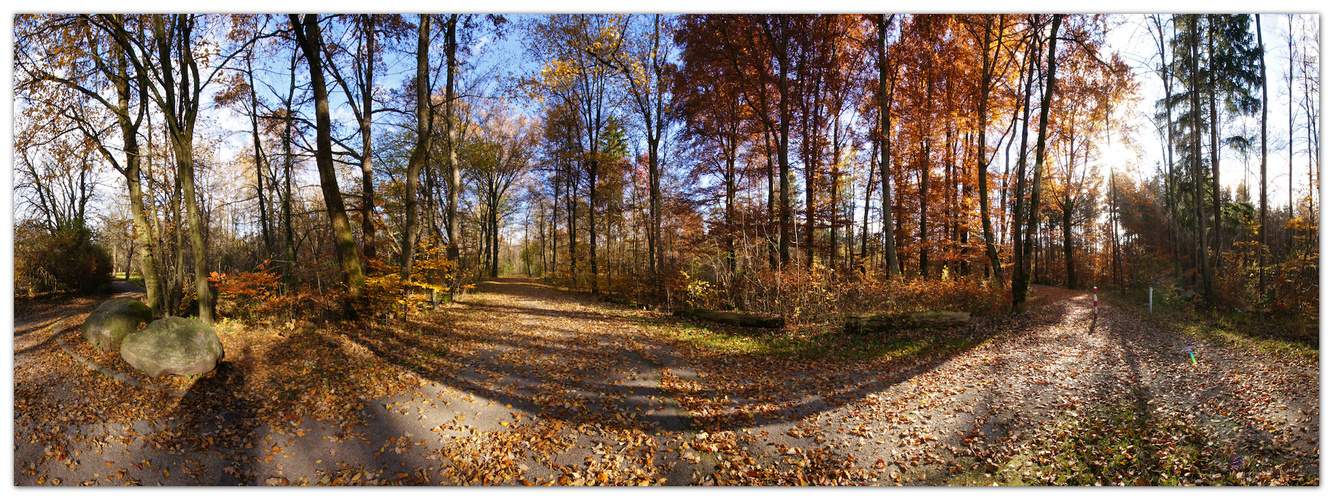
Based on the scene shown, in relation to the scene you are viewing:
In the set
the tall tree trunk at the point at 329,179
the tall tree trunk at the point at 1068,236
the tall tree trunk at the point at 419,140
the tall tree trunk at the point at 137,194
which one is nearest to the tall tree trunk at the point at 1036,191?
the tall tree trunk at the point at 1068,236

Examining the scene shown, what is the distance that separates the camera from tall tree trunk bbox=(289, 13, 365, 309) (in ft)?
24.4

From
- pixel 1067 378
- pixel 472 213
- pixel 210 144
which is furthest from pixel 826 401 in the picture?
pixel 472 213

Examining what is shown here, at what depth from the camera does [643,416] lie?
4.62 metres

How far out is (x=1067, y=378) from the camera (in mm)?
5457

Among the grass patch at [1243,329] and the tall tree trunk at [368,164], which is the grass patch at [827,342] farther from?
the tall tree trunk at [368,164]

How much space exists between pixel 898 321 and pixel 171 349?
1005 centimetres

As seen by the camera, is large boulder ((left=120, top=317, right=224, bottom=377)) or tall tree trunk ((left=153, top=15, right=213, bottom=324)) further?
tall tree trunk ((left=153, top=15, right=213, bottom=324))

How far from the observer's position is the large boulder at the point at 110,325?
16.9ft

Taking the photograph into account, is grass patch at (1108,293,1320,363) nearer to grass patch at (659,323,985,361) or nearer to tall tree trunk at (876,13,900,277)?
grass patch at (659,323,985,361)

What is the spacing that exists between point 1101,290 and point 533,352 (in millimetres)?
20903

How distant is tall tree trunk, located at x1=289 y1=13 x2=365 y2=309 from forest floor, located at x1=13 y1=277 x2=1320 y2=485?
998 millimetres

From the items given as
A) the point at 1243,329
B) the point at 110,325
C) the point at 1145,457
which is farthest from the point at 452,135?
the point at 1243,329

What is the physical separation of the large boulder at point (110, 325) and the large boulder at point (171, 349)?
0.48 meters

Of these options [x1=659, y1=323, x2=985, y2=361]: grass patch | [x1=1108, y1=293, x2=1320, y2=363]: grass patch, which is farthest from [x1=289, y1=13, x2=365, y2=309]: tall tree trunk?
[x1=1108, y1=293, x2=1320, y2=363]: grass patch
